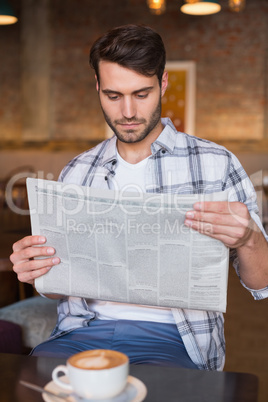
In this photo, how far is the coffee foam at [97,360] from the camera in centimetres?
69

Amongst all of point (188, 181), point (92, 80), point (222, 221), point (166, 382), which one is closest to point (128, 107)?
point (188, 181)

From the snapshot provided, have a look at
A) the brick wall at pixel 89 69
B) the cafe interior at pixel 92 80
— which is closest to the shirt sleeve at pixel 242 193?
the cafe interior at pixel 92 80

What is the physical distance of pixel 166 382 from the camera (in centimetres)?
81

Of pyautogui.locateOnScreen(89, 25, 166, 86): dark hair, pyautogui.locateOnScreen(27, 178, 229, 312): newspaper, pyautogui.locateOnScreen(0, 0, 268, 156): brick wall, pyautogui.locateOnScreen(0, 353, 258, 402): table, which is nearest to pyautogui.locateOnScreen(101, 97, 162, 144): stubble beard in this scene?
pyautogui.locateOnScreen(89, 25, 166, 86): dark hair

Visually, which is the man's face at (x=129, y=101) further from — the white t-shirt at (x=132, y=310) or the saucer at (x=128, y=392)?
the saucer at (x=128, y=392)

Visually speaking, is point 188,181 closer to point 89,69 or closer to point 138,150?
point 138,150

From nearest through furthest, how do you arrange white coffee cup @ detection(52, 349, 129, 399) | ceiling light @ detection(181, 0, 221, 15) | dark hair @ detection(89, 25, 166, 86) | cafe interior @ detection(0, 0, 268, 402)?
1. white coffee cup @ detection(52, 349, 129, 399)
2. dark hair @ detection(89, 25, 166, 86)
3. ceiling light @ detection(181, 0, 221, 15)
4. cafe interior @ detection(0, 0, 268, 402)

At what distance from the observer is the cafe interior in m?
6.71

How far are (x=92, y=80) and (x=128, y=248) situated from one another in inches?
256

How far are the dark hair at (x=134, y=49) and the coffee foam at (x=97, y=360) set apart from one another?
2.90 feet

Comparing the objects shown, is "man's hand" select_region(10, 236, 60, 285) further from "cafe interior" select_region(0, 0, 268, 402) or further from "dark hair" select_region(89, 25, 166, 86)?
"cafe interior" select_region(0, 0, 268, 402)

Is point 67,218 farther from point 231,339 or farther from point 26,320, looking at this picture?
point 231,339

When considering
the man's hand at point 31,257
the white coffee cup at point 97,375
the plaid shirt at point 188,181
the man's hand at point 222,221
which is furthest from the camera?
the plaid shirt at point 188,181

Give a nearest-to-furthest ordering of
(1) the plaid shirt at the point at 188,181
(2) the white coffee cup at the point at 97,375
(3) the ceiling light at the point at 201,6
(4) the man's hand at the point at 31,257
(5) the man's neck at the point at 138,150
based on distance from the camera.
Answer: (2) the white coffee cup at the point at 97,375, (4) the man's hand at the point at 31,257, (1) the plaid shirt at the point at 188,181, (5) the man's neck at the point at 138,150, (3) the ceiling light at the point at 201,6
